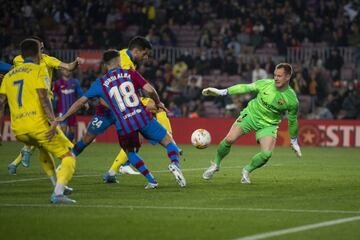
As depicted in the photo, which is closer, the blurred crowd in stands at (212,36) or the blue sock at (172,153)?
the blue sock at (172,153)

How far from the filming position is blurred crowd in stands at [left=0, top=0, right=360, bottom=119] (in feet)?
103

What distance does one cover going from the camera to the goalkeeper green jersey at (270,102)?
1525cm

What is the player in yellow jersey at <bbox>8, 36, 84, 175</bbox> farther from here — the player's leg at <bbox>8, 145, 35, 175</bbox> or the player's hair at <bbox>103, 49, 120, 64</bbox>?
the player's hair at <bbox>103, 49, 120, 64</bbox>

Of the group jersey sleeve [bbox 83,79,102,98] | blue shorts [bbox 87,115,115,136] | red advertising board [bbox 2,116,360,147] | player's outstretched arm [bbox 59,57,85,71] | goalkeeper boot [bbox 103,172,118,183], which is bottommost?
red advertising board [bbox 2,116,360,147]

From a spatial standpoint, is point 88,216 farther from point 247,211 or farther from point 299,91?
point 299,91

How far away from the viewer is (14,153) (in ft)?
78.4

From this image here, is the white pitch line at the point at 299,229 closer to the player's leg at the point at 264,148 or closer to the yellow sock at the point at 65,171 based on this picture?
the yellow sock at the point at 65,171

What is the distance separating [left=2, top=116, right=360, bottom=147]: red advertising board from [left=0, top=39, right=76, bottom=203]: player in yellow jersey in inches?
733

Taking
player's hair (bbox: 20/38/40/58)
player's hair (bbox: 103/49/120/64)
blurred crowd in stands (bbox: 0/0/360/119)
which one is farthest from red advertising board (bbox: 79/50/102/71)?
player's hair (bbox: 20/38/40/58)

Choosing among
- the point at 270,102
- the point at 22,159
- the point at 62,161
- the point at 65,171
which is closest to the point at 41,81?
the point at 62,161

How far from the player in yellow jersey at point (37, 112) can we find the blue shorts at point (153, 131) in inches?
88.0

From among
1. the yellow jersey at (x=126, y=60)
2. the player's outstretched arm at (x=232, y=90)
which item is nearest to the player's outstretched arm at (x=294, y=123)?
the player's outstretched arm at (x=232, y=90)

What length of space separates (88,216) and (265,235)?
2.42 meters

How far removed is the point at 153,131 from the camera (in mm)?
13828
